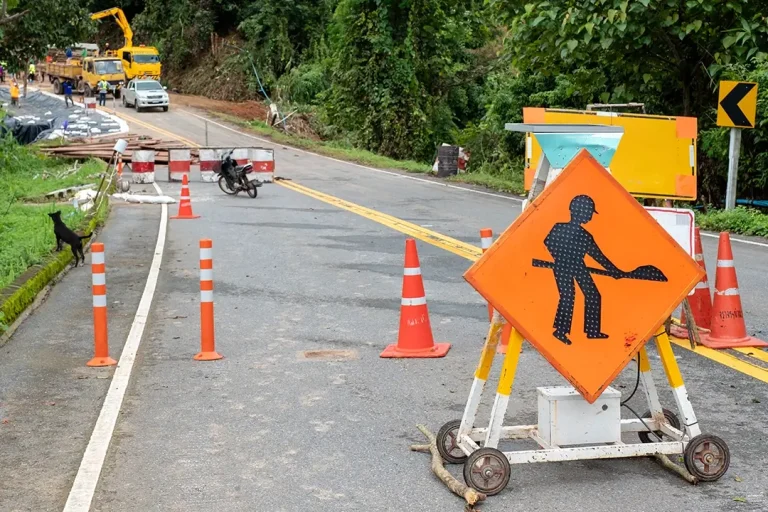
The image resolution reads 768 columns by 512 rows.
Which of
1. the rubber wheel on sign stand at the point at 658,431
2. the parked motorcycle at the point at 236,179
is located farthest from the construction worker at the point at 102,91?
the rubber wheel on sign stand at the point at 658,431

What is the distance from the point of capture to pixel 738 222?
1795cm

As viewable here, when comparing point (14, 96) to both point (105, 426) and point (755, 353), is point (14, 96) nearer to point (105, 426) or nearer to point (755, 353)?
point (105, 426)

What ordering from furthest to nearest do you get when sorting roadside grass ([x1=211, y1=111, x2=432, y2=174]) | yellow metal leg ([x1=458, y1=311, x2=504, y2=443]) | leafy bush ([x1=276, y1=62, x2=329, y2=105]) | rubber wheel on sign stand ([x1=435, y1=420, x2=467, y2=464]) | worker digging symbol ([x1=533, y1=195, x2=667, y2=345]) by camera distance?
leafy bush ([x1=276, y1=62, x2=329, y2=105]), roadside grass ([x1=211, y1=111, x2=432, y2=174]), rubber wheel on sign stand ([x1=435, y1=420, x2=467, y2=464]), yellow metal leg ([x1=458, y1=311, x2=504, y2=443]), worker digging symbol ([x1=533, y1=195, x2=667, y2=345])

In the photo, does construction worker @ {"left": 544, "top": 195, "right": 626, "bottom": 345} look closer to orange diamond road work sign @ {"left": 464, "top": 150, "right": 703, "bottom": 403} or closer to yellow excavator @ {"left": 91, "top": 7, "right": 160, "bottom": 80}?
orange diamond road work sign @ {"left": 464, "top": 150, "right": 703, "bottom": 403}

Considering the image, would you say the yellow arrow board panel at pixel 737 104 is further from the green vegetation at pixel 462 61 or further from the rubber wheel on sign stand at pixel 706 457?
the rubber wheel on sign stand at pixel 706 457

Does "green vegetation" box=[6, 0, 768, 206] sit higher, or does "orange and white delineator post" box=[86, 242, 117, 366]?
"green vegetation" box=[6, 0, 768, 206]

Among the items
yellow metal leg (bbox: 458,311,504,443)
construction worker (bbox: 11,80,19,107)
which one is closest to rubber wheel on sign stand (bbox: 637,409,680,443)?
yellow metal leg (bbox: 458,311,504,443)

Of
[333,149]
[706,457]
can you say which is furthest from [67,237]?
[333,149]

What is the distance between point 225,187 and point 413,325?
17076 mm

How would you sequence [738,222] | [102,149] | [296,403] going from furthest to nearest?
[102,149]
[738,222]
[296,403]

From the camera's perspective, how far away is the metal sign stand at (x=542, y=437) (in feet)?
17.5

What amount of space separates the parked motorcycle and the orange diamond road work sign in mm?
18732

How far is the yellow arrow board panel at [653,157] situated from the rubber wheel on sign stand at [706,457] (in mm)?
5636

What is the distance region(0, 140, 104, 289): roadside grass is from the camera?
43.3 feet
